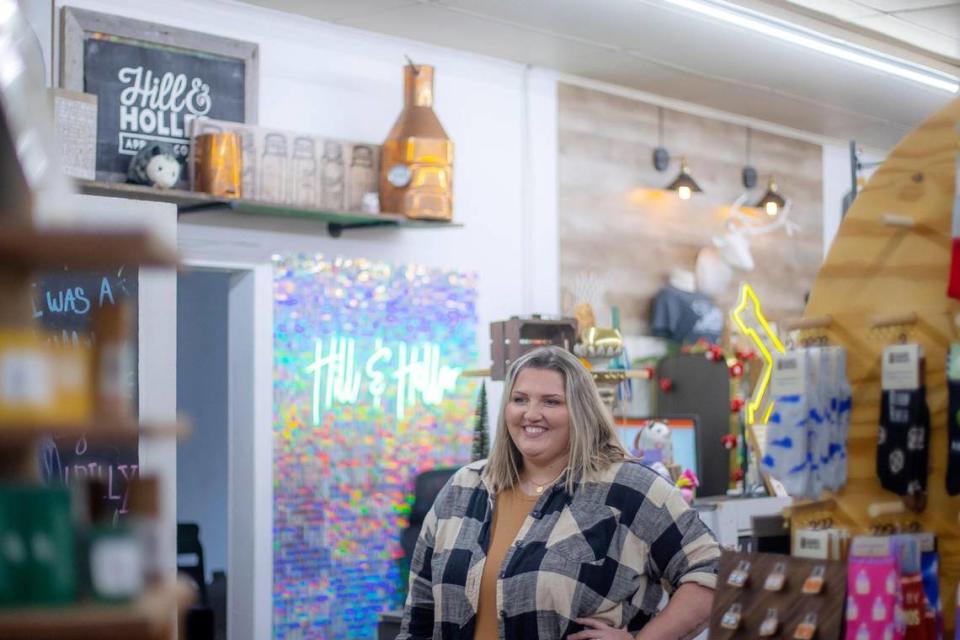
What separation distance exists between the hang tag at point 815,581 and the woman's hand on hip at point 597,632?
2.38 ft

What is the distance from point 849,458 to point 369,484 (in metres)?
4.04

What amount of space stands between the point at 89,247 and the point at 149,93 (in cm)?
446

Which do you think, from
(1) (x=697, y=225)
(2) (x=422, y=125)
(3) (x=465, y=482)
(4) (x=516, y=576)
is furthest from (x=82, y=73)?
(1) (x=697, y=225)

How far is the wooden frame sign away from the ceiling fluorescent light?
2033 millimetres

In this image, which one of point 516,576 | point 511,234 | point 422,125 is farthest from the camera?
point 511,234

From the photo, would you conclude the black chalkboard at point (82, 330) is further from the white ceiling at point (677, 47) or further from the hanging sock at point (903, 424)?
the white ceiling at point (677, 47)

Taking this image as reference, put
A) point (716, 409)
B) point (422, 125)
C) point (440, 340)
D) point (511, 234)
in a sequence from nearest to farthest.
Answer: point (422, 125), point (440, 340), point (511, 234), point (716, 409)

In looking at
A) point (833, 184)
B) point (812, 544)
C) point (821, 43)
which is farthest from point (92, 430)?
point (833, 184)

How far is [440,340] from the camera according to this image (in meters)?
7.12

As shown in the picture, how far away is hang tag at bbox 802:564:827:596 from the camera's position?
2688 millimetres

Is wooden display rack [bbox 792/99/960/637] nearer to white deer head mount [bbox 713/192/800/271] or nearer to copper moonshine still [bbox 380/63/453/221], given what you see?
copper moonshine still [bbox 380/63/453/221]

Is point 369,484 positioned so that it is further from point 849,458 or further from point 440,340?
point 849,458

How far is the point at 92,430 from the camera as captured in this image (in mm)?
1698

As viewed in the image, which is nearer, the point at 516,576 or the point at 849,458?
the point at 849,458
